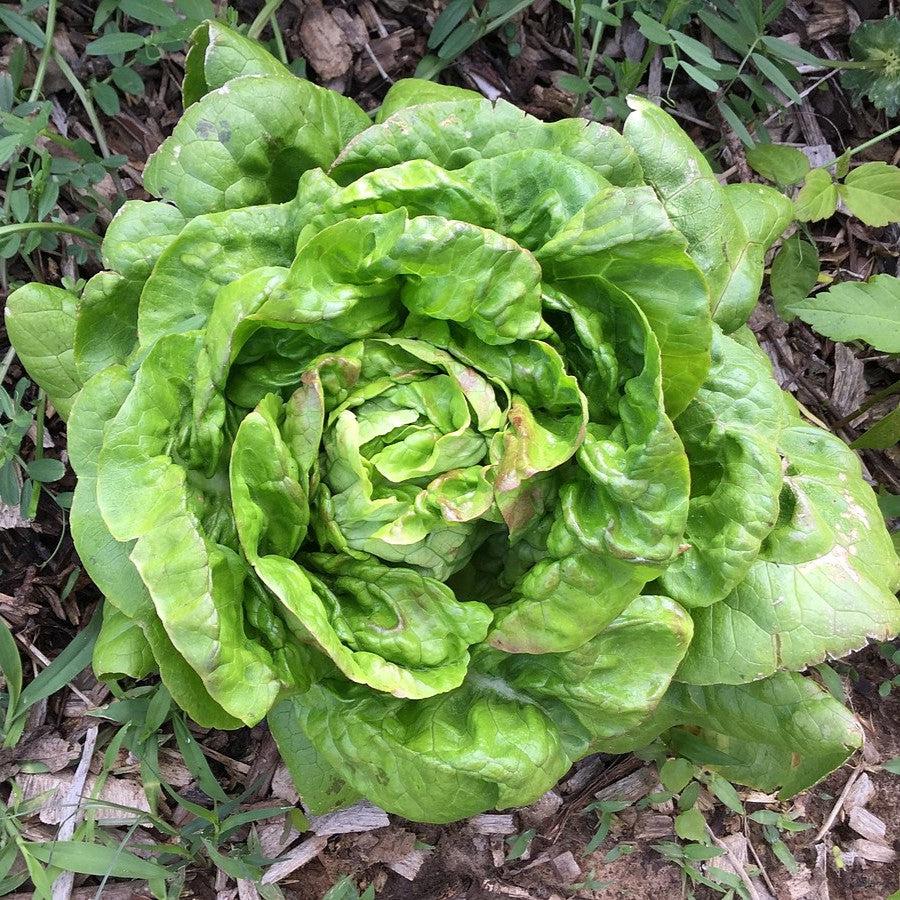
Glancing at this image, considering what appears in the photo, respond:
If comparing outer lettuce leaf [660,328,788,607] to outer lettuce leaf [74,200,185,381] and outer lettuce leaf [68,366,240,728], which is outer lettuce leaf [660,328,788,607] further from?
outer lettuce leaf [74,200,185,381]

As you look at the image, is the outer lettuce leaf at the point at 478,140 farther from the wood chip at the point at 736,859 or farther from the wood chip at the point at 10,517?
the wood chip at the point at 736,859

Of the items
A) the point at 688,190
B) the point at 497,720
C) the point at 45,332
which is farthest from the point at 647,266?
the point at 45,332

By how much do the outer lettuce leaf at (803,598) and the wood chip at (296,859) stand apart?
5.09 ft

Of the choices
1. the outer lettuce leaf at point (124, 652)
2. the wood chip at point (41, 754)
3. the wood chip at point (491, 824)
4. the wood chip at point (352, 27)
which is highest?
the wood chip at point (352, 27)

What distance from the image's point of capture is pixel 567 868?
10.9ft

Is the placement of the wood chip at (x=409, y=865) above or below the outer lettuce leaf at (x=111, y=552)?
below

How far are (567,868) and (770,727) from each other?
1128mm

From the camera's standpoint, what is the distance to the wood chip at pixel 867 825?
11.5ft

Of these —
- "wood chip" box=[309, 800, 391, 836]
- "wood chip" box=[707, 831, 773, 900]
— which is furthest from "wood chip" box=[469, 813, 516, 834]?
"wood chip" box=[707, 831, 773, 900]

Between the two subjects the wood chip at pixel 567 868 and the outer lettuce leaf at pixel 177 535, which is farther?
the wood chip at pixel 567 868

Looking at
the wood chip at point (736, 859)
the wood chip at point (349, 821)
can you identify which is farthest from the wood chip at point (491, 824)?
the wood chip at point (736, 859)

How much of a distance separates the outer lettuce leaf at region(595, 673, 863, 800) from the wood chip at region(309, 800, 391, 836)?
0.97 metres

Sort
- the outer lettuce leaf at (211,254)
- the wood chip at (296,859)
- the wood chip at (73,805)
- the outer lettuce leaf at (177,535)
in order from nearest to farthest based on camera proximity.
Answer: the outer lettuce leaf at (177,535)
the outer lettuce leaf at (211,254)
the wood chip at (73,805)
the wood chip at (296,859)

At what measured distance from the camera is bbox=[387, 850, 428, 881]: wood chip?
3.24 metres
